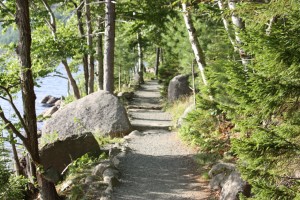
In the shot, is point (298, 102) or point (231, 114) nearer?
point (298, 102)

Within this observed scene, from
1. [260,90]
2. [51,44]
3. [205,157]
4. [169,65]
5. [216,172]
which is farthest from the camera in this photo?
[169,65]

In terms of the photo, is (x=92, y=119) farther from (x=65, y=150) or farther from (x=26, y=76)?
(x=26, y=76)

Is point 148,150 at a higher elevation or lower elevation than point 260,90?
lower

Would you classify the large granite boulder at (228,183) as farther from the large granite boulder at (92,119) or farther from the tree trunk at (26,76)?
the large granite boulder at (92,119)

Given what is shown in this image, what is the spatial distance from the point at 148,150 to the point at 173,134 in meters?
2.26

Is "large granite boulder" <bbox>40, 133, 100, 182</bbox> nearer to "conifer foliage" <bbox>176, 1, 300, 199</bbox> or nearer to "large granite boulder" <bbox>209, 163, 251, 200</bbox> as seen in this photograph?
"large granite boulder" <bbox>209, 163, 251, 200</bbox>

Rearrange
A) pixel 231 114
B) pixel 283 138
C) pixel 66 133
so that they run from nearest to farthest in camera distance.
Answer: pixel 283 138 < pixel 231 114 < pixel 66 133

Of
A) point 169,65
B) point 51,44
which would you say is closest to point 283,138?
point 51,44

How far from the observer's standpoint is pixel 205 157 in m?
9.37

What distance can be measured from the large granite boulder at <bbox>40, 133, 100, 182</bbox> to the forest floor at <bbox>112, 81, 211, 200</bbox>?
1.18 meters

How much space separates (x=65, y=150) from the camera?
10016mm

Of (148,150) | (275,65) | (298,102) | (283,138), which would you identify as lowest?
(148,150)

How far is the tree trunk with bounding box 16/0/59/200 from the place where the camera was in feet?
22.2

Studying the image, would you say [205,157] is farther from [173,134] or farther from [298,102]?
[298,102]
